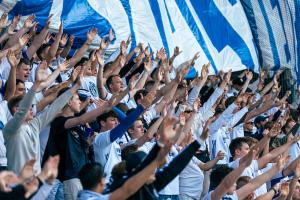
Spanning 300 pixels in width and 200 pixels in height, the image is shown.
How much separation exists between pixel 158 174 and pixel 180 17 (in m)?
6.52

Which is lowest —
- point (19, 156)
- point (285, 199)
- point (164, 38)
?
point (285, 199)

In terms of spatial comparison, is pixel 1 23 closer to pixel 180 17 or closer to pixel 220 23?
pixel 180 17

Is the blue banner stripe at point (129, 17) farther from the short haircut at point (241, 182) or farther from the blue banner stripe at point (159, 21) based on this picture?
the short haircut at point (241, 182)

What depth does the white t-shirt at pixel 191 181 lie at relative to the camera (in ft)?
21.2

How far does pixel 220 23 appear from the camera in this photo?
1121 cm

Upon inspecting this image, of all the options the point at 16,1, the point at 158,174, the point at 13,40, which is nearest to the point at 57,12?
the point at 16,1

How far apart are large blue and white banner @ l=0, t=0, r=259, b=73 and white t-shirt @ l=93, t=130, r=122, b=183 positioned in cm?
279

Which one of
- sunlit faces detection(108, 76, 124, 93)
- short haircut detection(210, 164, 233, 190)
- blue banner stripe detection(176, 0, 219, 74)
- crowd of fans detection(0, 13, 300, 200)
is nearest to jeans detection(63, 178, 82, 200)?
crowd of fans detection(0, 13, 300, 200)

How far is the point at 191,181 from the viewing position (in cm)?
647

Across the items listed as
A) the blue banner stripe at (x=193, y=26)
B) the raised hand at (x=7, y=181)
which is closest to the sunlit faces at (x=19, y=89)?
the raised hand at (x=7, y=181)

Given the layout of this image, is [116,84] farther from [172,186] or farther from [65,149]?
[65,149]

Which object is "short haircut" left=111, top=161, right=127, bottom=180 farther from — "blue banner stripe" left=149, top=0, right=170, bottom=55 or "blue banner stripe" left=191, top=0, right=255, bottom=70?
"blue banner stripe" left=191, top=0, right=255, bottom=70

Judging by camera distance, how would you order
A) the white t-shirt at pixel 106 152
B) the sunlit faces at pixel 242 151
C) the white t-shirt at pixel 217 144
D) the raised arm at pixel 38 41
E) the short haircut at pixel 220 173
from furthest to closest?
the white t-shirt at pixel 217 144, the raised arm at pixel 38 41, the sunlit faces at pixel 242 151, the short haircut at pixel 220 173, the white t-shirt at pixel 106 152

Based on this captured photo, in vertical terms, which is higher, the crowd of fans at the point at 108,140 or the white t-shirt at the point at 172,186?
the crowd of fans at the point at 108,140
